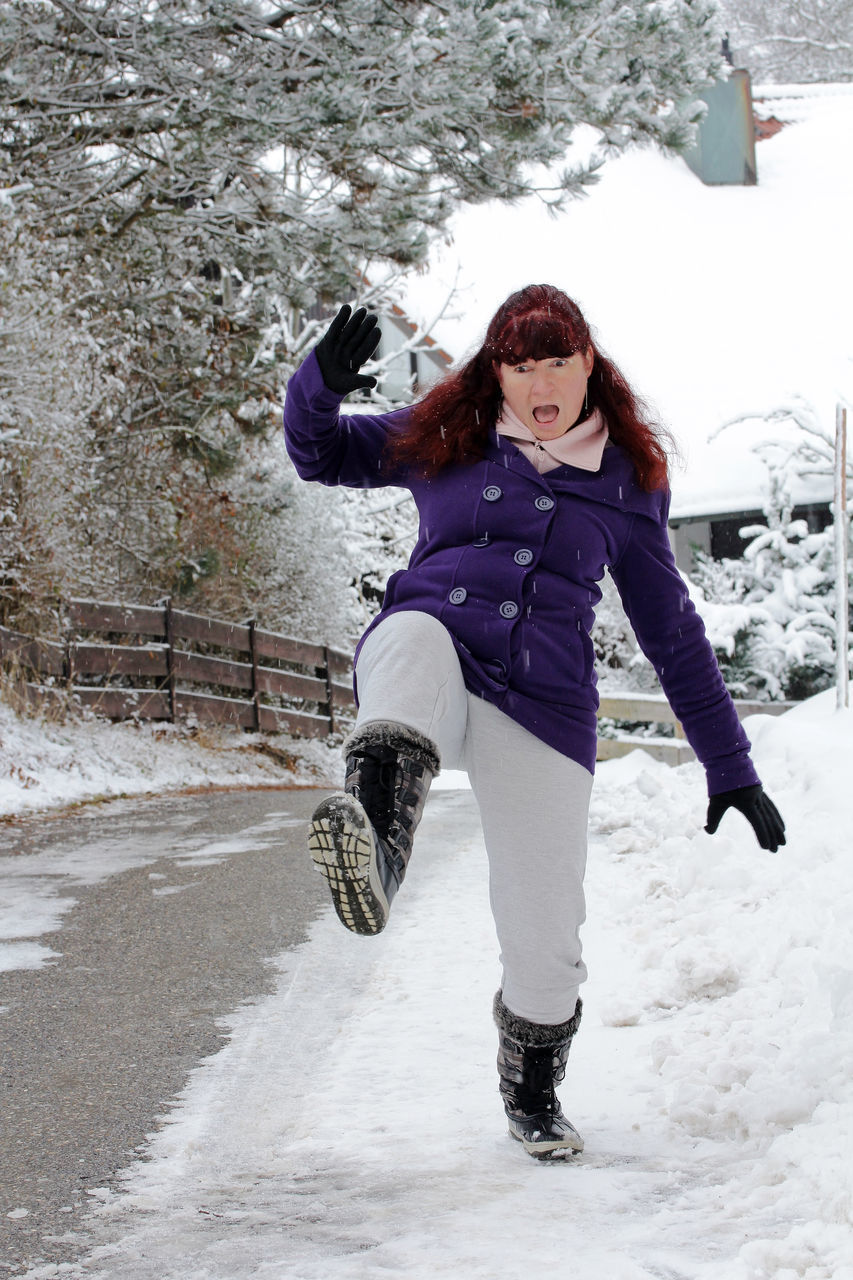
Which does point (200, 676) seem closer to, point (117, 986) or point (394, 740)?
point (117, 986)

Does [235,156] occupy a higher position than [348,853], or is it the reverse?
[235,156]

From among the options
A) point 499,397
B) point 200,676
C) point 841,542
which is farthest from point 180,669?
point 499,397

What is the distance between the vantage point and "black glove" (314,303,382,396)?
281 cm

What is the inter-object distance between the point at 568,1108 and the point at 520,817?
782mm

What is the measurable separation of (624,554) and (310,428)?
71 centimetres

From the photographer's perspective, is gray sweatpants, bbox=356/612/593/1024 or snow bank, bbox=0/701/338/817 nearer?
gray sweatpants, bbox=356/612/593/1024

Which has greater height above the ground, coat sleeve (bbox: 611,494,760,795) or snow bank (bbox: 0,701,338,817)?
coat sleeve (bbox: 611,494,760,795)

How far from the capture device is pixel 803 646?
47.8 feet

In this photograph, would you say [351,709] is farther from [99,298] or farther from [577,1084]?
[577,1084]

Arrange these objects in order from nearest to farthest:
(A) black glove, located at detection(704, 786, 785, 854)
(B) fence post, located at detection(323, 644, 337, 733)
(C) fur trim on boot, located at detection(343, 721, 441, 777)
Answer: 1. (C) fur trim on boot, located at detection(343, 721, 441, 777)
2. (A) black glove, located at detection(704, 786, 785, 854)
3. (B) fence post, located at detection(323, 644, 337, 733)

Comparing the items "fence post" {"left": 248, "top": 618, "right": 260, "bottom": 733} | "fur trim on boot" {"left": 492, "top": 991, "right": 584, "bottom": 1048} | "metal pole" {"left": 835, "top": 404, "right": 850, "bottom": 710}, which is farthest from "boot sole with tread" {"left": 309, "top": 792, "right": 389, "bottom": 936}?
"fence post" {"left": 248, "top": 618, "right": 260, "bottom": 733}

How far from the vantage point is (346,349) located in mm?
2826

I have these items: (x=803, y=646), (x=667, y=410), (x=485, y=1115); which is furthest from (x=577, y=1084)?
(x=667, y=410)

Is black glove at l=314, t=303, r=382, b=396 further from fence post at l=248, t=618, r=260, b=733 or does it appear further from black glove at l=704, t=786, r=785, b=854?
fence post at l=248, t=618, r=260, b=733
